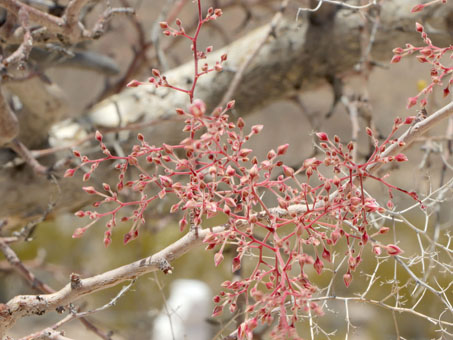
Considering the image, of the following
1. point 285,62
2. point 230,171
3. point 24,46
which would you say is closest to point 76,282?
point 230,171

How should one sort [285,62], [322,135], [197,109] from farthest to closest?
[285,62]
[322,135]
[197,109]

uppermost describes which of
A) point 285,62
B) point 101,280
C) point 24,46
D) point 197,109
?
point 285,62

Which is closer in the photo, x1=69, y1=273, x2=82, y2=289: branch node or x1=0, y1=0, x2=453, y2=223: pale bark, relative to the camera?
x1=69, y1=273, x2=82, y2=289: branch node

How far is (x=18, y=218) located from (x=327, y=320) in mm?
1394

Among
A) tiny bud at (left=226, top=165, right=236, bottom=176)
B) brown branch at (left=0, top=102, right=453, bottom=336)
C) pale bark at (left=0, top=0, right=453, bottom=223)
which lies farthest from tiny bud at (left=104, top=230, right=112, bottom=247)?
pale bark at (left=0, top=0, right=453, bottom=223)

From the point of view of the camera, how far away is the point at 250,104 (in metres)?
1.40

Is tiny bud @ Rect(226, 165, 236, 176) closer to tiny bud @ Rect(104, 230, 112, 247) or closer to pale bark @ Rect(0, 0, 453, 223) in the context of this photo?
tiny bud @ Rect(104, 230, 112, 247)

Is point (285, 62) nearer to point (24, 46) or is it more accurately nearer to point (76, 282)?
point (24, 46)

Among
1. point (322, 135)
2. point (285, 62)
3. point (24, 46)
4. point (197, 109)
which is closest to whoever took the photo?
point (197, 109)

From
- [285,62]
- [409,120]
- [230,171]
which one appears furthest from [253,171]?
[285,62]

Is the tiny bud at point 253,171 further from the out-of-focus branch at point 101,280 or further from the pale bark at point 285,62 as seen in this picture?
the pale bark at point 285,62

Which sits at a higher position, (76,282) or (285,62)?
(285,62)

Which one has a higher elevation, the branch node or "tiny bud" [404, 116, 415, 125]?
"tiny bud" [404, 116, 415, 125]

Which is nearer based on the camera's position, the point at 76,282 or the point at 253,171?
the point at 253,171
